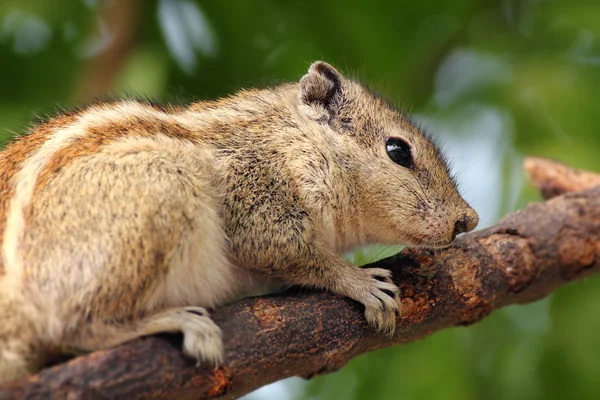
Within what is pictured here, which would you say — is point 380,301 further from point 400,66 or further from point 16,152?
point 400,66

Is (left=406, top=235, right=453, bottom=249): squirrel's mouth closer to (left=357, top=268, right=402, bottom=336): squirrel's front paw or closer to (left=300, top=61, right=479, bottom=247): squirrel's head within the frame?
(left=300, top=61, right=479, bottom=247): squirrel's head

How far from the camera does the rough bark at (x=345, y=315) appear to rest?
2.46m

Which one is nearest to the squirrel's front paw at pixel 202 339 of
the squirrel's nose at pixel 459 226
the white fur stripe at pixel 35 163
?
the white fur stripe at pixel 35 163

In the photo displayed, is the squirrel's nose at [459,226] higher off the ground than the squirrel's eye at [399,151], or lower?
lower

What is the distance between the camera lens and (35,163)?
294cm

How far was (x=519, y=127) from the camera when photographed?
4.92 m

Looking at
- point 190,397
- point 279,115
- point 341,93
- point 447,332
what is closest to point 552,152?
point 447,332

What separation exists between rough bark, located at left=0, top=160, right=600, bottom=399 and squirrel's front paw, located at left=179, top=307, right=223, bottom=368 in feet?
0.18

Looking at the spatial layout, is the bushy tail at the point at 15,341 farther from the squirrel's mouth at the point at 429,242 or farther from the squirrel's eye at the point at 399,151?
the squirrel's eye at the point at 399,151

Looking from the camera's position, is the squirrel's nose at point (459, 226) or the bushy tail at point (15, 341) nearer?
the bushy tail at point (15, 341)

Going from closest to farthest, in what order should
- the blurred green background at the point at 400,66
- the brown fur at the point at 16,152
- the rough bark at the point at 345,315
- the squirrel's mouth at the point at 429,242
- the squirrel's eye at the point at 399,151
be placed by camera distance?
1. the rough bark at the point at 345,315
2. the brown fur at the point at 16,152
3. the squirrel's mouth at the point at 429,242
4. the squirrel's eye at the point at 399,151
5. the blurred green background at the point at 400,66

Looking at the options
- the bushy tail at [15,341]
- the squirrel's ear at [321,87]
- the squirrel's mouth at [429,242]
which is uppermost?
the squirrel's ear at [321,87]

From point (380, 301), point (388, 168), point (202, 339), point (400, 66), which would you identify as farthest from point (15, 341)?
point (400, 66)

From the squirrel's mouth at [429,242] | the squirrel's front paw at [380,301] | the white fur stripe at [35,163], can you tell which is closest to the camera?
the white fur stripe at [35,163]
